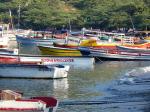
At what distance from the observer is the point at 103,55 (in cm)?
5631

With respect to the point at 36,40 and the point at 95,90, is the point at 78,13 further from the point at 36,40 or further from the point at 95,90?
the point at 95,90

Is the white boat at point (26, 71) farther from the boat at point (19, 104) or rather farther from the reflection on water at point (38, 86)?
the boat at point (19, 104)

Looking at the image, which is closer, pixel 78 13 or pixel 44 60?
pixel 44 60

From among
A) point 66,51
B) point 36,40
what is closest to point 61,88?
point 66,51

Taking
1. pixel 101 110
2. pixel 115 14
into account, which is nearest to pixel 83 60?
pixel 101 110

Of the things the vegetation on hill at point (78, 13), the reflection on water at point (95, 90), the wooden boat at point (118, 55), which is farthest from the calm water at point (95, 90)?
the vegetation on hill at point (78, 13)

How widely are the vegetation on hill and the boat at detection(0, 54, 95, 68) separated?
59.8m

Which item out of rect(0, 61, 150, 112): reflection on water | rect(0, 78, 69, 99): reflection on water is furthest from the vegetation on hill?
rect(0, 78, 69, 99): reflection on water

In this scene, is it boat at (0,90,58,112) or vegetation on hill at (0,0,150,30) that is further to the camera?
vegetation on hill at (0,0,150,30)

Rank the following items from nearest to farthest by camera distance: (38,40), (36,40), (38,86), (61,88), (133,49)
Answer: (61,88)
(38,86)
(133,49)
(38,40)
(36,40)

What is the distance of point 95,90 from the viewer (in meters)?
31.9

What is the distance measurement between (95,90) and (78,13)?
92762mm

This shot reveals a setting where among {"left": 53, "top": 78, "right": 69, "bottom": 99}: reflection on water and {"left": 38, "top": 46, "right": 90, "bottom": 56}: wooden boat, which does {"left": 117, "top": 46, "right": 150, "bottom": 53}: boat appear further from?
{"left": 53, "top": 78, "right": 69, "bottom": 99}: reflection on water

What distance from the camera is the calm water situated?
2653cm
